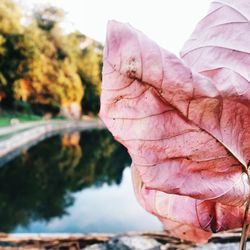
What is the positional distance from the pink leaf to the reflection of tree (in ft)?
19.0

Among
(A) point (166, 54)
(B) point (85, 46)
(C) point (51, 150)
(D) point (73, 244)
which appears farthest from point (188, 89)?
(B) point (85, 46)

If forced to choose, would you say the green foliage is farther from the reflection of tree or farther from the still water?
the still water

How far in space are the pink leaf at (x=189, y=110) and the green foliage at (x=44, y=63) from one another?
1701 cm

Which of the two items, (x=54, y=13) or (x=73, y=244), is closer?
(x=73, y=244)

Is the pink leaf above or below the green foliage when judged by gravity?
above

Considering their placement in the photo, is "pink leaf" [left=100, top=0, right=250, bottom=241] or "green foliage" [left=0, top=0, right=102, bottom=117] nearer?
"pink leaf" [left=100, top=0, right=250, bottom=241]

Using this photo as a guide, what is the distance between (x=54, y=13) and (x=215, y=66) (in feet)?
102

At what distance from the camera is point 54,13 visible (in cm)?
3016

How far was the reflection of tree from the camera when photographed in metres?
6.81

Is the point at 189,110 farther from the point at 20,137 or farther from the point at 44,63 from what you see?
the point at 44,63

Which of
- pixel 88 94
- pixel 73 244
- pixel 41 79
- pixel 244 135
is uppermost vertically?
pixel 244 135

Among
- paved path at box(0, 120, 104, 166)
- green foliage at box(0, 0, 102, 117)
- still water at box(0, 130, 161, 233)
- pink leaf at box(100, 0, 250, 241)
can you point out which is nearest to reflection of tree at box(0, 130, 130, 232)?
still water at box(0, 130, 161, 233)

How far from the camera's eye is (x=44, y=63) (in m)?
23.3

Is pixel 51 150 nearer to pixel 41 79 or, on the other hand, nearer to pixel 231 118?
pixel 41 79
